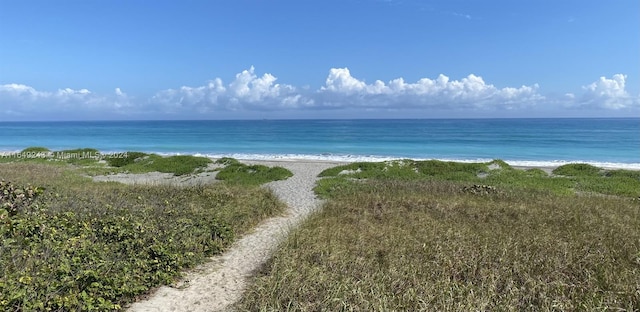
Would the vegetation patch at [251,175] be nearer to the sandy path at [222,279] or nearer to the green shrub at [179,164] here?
the green shrub at [179,164]

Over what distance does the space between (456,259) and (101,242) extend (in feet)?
23.1

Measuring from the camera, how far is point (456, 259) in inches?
291

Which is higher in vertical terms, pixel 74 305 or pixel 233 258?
pixel 74 305

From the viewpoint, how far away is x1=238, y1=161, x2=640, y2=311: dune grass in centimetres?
587

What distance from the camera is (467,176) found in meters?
22.6

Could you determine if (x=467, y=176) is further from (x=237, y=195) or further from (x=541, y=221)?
(x=237, y=195)

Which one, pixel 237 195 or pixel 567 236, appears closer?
pixel 567 236

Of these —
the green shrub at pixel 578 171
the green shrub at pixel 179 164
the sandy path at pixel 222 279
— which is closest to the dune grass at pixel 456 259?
the sandy path at pixel 222 279

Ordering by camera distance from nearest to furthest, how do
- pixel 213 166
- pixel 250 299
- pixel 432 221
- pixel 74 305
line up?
pixel 74 305
pixel 250 299
pixel 432 221
pixel 213 166

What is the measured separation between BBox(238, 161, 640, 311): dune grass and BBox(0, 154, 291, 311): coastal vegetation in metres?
1.94

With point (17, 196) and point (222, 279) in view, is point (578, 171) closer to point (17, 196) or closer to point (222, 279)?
point (222, 279)

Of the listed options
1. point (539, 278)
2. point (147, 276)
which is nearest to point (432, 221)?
point (539, 278)

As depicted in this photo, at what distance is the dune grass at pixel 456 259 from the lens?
5.87 m

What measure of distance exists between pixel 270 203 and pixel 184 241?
551 cm
